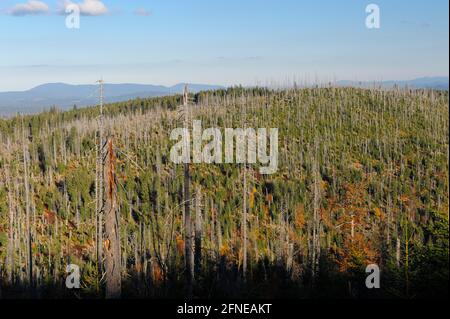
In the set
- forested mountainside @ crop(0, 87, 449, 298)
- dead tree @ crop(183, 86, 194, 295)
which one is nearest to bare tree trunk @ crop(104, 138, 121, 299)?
forested mountainside @ crop(0, 87, 449, 298)

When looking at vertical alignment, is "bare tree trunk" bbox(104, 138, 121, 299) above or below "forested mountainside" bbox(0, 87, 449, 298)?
above

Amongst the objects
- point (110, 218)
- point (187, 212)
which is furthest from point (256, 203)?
point (110, 218)

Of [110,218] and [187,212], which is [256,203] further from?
[110,218]

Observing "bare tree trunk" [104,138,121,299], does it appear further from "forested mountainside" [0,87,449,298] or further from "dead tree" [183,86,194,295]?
"dead tree" [183,86,194,295]

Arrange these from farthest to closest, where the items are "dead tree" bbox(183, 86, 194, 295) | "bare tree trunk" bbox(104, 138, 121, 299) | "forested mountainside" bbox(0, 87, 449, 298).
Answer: "forested mountainside" bbox(0, 87, 449, 298) < "dead tree" bbox(183, 86, 194, 295) < "bare tree trunk" bbox(104, 138, 121, 299)

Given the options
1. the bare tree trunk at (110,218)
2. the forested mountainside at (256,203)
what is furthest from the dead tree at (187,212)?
the bare tree trunk at (110,218)

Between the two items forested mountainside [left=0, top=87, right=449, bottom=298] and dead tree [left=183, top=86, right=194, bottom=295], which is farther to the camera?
forested mountainside [left=0, top=87, right=449, bottom=298]
